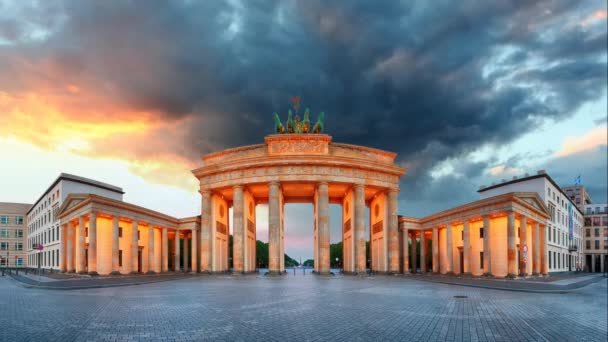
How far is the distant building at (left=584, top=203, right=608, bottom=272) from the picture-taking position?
354 ft

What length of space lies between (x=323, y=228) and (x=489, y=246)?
64.6 feet

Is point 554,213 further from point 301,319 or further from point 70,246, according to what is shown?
point 70,246

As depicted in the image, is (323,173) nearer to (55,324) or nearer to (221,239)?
(221,239)

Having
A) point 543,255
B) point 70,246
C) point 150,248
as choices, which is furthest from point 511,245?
point 70,246

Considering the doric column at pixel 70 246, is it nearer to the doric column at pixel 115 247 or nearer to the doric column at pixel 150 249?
the doric column at pixel 115 247

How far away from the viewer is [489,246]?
4734 centimetres

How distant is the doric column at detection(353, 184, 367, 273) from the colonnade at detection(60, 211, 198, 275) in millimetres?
24750

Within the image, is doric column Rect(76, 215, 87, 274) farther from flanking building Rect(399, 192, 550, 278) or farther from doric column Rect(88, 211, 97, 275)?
flanking building Rect(399, 192, 550, 278)

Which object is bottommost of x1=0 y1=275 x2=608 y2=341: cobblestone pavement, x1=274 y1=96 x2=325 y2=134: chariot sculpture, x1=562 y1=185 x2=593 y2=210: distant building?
x1=0 y1=275 x2=608 y2=341: cobblestone pavement

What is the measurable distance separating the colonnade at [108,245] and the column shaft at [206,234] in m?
4.47

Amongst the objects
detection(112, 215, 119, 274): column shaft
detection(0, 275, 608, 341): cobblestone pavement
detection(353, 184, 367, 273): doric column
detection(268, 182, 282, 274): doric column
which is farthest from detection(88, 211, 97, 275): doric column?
detection(353, 184, 367, 273): doric column

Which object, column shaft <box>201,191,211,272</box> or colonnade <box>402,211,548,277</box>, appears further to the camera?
column shaft <box>201,191,211,272</box>

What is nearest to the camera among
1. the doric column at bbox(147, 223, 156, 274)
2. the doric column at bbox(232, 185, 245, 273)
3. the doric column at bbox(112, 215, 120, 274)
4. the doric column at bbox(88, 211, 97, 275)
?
the doric column at bbox(88, 211, 97, 275)

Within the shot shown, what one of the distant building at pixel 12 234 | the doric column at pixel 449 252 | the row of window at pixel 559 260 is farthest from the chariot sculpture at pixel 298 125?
the distant building at pixel 12 234
